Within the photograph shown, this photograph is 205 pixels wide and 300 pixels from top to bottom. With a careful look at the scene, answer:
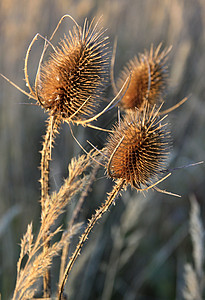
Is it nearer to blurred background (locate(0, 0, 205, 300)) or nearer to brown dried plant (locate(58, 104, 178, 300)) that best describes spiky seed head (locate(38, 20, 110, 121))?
brown dried plant (locate(58, 104, 178, 300))

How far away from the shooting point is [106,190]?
2.53 m

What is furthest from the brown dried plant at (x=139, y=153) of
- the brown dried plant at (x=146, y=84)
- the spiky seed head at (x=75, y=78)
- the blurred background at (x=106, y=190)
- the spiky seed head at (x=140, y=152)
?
the blurred background at (x=106, y=190)

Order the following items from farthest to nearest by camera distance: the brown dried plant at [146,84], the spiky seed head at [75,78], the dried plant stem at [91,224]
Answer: the brown dried plant at [146,84]
the spiky seed head at [75,78]
the dried plant stem at [91,224]

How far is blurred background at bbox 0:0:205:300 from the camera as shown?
86.8 inches

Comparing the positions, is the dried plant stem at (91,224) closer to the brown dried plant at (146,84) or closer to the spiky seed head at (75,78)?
the spiky seed head at (75,78)

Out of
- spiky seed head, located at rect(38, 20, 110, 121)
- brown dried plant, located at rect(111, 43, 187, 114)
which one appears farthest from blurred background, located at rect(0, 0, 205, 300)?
spiky seed head, located at rect(38, 20, 110, 121)

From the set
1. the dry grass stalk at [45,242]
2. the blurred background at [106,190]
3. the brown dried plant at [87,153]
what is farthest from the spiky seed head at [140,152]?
the blurred background at [106,190]

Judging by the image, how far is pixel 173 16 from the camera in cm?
300

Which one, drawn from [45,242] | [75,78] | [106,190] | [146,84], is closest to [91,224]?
[45,242]

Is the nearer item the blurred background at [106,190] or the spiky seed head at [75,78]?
the spiky seed head at [75,78]

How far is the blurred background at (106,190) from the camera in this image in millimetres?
2205

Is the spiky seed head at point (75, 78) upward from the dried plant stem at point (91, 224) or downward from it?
upward

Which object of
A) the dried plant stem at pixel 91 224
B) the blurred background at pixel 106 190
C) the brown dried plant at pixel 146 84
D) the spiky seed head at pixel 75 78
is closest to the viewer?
the dried plant stem at pixel 91 224

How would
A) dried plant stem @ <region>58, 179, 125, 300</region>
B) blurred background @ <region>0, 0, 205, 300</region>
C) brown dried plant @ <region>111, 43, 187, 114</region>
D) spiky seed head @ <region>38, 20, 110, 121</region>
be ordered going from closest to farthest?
dried plant stem @ <region>58, 179, 125, 300</region> < spiky seed head @ <region>38, 20, 110, 121</region> < brown dried plant @ <region>111, 43, 187, 114</region> < blurred background @ <region>0, 0, 205, 300</region>
